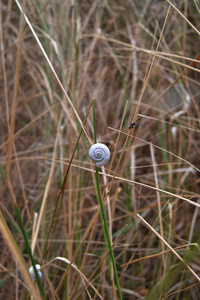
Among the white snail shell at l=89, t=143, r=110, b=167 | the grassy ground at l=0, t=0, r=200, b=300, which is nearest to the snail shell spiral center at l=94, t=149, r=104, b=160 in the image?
the white snail shell at l=89, t=143, r=110, b=167

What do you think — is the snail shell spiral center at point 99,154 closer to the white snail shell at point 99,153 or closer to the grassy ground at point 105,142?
the white snail shell at point 99,153

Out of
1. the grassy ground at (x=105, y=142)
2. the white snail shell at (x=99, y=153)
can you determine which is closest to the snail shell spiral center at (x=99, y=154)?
the white snail shell at (x=99, y=153)

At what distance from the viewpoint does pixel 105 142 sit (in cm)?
126

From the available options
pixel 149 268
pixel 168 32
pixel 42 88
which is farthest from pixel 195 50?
pixel 149 268

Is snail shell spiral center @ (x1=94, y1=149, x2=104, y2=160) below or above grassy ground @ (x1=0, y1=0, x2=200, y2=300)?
above

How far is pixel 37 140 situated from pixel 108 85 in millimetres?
463

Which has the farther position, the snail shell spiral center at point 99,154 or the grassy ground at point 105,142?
the grassy ground at point 105,142

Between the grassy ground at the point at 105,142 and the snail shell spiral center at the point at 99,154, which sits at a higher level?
the snail shell spiral center at the point at 99,154

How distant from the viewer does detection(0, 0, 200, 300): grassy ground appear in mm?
915

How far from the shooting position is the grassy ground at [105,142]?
0.92 m

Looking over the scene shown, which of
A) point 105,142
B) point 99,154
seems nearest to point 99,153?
point 99,154

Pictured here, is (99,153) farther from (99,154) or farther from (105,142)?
(105,142)

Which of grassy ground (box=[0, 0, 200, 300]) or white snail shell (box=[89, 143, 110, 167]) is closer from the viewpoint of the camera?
white snail shell (box=[89, 143, 110, 167])

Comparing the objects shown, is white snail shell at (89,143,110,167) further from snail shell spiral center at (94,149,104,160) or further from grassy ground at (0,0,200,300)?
grassy ground at (0,0,200,300)
